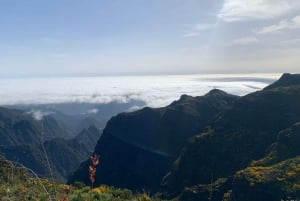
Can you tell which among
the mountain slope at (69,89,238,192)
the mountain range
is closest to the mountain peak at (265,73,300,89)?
the mountain range

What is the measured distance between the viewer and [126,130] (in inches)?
6752

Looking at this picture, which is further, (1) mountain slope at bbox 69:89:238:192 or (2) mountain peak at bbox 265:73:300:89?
(1) mountain slope at bbox 69:89:238:192

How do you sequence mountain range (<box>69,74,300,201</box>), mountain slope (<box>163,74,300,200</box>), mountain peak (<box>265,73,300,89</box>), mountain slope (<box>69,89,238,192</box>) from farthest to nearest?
1. mountain slope (<box>69,89,238,192</box>)
2. mountain peak (<box>265,73,300,89</box>)
3. mountain slope (<box>163,74,300,200</box>)
4. mountain range (<box>69,74,300,201</box>)

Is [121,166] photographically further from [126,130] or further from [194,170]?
[194,170]

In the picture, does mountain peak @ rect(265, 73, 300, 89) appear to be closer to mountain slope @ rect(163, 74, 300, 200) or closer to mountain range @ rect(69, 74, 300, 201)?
mountain range @ rect(69, 74, 300, 201)

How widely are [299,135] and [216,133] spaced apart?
1208 inches

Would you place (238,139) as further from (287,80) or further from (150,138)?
(150,138)

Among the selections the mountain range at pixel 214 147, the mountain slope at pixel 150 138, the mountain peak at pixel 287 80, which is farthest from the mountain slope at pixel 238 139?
the mountain slope at pixel 150 138

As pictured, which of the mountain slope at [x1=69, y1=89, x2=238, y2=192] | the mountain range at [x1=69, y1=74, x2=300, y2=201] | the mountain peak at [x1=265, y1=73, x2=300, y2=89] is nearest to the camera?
the mountain range at [x1=69, y1=74, x2=300, y2=201]

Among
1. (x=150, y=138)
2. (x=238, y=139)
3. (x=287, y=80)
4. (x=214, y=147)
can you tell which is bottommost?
(x=150, y=138)

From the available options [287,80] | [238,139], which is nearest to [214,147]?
[238,139]

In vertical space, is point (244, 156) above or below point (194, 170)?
above

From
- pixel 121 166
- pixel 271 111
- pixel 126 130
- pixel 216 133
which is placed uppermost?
pixel 271 111

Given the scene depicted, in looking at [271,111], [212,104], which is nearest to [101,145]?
[212,104]
